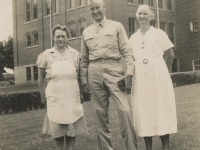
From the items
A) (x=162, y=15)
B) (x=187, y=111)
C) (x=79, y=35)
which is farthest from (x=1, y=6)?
(x=162, y=15)

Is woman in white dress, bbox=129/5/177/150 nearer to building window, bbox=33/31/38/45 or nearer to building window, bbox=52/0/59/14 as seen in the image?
building window, bbox=52/0/59/14

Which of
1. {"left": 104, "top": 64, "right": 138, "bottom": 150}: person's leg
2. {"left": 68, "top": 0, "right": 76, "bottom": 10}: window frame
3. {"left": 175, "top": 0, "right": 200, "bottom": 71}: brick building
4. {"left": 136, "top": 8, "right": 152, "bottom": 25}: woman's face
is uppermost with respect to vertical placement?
{"left": 68, "top": 0, "right": 76, "bottom": 10}: window frame

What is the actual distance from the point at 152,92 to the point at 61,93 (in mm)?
1355

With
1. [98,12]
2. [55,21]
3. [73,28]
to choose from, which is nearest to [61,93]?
[98,12]

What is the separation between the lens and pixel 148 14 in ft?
14.5

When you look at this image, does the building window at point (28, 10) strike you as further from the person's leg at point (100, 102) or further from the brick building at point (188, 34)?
the person's leg at point (100, 102)

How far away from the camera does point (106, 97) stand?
431cm

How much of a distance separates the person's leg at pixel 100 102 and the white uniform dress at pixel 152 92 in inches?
19.3

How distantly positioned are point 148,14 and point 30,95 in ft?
30.4

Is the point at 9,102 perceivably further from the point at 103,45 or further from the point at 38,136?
the point at 103,45

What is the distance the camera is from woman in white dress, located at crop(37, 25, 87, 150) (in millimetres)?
4082

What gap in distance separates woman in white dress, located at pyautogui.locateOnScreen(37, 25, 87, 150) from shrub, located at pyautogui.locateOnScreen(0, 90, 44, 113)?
8.06 meters

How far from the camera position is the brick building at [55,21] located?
72.5 feet

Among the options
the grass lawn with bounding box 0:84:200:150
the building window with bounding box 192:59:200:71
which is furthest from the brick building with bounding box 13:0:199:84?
the grass lawn with bounding box 0:84:200:150
